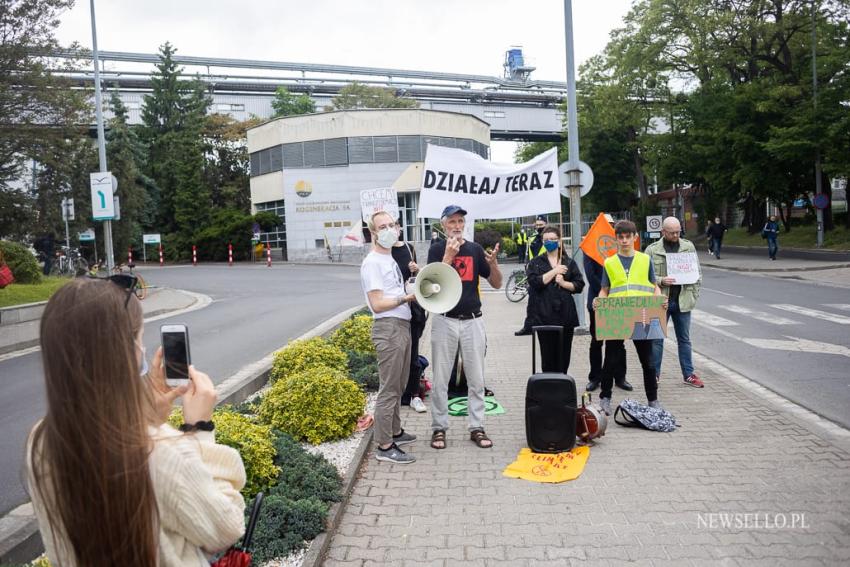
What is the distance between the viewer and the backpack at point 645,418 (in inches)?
255

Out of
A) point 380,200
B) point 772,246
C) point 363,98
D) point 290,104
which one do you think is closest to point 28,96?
point 380,200

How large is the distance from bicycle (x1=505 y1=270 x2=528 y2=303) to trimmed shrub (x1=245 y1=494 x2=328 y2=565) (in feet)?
48.6

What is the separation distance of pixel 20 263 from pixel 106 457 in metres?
22.1

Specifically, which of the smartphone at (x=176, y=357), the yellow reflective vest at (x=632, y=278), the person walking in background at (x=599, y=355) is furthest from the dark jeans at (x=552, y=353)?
the smartphone at (x=176, y=357)

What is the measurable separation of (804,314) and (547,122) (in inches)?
2289

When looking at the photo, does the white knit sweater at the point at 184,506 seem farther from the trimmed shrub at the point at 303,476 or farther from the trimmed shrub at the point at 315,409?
the trimmed shrub at the point at 315,409

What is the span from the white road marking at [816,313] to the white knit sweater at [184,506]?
44.4ft

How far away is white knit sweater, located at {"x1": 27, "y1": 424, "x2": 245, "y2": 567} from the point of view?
180 centimetres

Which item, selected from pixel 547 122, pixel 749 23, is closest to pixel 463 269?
pixel 749 23

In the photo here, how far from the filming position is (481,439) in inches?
242

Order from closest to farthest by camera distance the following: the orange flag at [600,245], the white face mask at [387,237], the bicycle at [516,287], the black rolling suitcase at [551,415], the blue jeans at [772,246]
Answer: the white face mask at [387,237] < the black rolling suitcase at [551,415] < the orange flag at [600,245] < the bicycle at [516,287] < the blue jeans at [772,246]

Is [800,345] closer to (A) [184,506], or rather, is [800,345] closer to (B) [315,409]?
(B) [315,409]

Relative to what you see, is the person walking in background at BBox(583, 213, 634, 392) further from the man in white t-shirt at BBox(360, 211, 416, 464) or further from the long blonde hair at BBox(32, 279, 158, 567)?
the long blonde hair at BBox(32, 279, 158, 567)

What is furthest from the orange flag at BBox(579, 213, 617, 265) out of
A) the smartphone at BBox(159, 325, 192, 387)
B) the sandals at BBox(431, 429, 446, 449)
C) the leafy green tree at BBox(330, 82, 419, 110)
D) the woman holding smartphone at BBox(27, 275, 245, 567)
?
the leafy green tree at BBox(330, 82, 419, 110)
